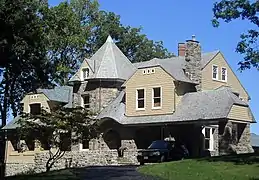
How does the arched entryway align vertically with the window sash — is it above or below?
below

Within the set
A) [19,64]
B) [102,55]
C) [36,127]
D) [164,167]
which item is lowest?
[164,167]

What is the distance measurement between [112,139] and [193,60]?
8944 millimetres

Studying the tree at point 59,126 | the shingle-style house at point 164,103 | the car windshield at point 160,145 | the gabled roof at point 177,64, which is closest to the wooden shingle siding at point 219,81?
the shingle-style house at point 164,103

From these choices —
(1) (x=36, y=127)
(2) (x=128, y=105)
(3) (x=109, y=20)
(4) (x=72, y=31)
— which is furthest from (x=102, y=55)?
(3) (x=109, y=20)

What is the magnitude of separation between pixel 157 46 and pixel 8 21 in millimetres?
46096

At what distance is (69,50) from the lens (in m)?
61.4

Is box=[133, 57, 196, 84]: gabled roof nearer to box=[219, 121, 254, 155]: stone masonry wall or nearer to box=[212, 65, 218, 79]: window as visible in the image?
box=[212, 65, 218, 79]: window

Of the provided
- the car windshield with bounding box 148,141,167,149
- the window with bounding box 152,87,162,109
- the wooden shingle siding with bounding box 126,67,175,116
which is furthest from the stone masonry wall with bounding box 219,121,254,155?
the window with bounding box 152,87,162,109

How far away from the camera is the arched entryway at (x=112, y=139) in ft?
141

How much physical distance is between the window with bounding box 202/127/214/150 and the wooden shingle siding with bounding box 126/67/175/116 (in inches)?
113

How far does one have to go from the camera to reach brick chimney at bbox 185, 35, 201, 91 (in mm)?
42031

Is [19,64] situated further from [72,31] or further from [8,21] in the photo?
[72,31]

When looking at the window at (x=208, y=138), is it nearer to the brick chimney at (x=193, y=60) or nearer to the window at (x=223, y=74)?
the brick chimney at (x=193, y=60)

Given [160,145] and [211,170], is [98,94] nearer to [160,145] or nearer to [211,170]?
[160,145]
